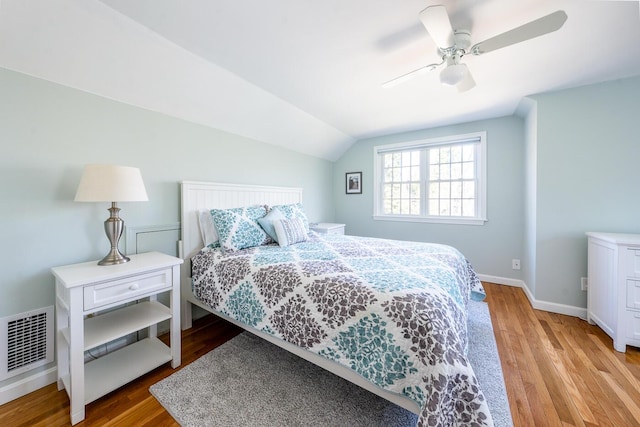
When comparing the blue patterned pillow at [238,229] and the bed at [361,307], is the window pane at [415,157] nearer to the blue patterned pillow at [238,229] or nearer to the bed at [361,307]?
the bed at [361,307]

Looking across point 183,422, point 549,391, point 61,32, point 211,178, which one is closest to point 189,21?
point 61,32

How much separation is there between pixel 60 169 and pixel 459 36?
281 centimetres

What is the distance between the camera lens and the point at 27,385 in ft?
4.78

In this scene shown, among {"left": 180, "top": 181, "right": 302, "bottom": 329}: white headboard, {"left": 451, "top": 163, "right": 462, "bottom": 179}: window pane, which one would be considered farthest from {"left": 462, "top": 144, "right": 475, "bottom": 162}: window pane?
{"left": 180, "top": 181, "right": 302, "bottom": 329}: white headboard

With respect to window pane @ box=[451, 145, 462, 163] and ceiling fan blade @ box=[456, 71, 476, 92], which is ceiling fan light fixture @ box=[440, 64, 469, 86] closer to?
ceiling fan blade @ box=[456, 71, 476, 92]

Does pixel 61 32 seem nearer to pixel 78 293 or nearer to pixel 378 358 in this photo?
pixel 78 293

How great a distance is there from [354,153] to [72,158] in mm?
3684

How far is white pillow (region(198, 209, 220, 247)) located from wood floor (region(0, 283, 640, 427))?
800 millimetres

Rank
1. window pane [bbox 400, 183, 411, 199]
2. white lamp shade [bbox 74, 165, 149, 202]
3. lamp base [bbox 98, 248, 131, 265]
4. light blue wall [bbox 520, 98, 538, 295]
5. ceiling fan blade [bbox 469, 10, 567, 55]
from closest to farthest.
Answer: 1. ceiling fan blade [bbox 469, 10, 567, 55]
2. white lamp shade [bbox 74, 165, 149, 202]
3. lamp base [bbox 98, 248, 131, 265]
4. light blue wall [bbox 520, 98, 538, 295]
5. window pane [bbox 400, 183, 411, 199]

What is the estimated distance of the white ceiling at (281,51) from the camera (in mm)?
1384

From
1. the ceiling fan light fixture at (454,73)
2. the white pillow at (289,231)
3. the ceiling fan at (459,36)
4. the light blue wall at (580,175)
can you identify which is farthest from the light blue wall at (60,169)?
the light blue wall at (580,175)

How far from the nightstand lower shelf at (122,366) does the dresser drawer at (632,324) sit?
3.43m

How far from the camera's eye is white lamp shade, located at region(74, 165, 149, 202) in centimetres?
145

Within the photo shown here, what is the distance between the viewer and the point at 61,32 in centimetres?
141
